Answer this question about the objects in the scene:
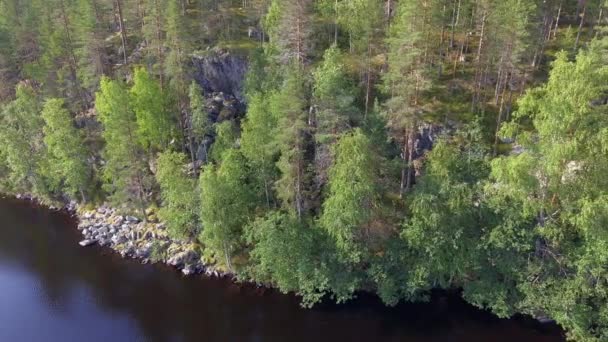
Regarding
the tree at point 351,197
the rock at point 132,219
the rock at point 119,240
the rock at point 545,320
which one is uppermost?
the tree at point 351,197

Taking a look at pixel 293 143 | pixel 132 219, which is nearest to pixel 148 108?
pixel 132 219

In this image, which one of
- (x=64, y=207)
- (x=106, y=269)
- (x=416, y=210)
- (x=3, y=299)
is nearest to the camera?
(x=416, y=210)

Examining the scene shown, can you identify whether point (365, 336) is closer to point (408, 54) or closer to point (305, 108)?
point (305, 108)

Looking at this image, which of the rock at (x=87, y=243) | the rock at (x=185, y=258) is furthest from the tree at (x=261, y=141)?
the rock at (x=87, y=243)

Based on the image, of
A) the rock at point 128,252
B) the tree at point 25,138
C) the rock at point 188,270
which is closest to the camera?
the rock at point 188,270

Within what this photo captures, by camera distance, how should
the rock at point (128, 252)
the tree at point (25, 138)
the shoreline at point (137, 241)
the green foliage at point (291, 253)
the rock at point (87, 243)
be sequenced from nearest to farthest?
the green foliage at point (291, 253) < the shoreline at point (137, 241) < the rock at point (128, 252) < the rock at point (87, 243) < the tree at point (25, 138)

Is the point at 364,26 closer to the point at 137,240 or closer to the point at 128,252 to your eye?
the point at 137,240

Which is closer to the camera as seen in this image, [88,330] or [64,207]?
[88,330]

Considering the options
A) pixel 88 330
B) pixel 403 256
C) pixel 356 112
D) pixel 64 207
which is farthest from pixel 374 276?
pixel 64 207

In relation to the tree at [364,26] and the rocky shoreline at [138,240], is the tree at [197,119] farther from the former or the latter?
the tree at [364,26]
